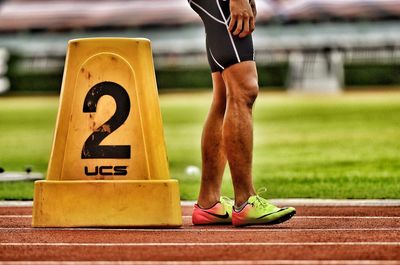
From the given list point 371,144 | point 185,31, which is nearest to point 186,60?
point 185,31

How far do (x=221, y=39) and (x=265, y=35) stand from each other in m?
55.6

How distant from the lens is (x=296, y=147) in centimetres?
1588

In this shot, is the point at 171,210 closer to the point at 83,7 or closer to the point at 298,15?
the point at 298,15

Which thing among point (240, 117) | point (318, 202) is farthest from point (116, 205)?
point (318, 202)

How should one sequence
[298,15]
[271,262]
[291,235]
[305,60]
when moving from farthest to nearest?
1. [298,15]
2. [305,60]
3. [291,235]
4. [271,262]

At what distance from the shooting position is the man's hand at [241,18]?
6.35 meters

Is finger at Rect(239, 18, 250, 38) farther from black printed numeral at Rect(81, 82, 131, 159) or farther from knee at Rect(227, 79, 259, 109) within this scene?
black printed numeral at Rect(81, 82, 131, 159)

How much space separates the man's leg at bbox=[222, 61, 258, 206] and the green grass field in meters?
2.54

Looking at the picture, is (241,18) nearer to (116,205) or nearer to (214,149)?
(214,149)

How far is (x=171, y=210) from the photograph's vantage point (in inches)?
247

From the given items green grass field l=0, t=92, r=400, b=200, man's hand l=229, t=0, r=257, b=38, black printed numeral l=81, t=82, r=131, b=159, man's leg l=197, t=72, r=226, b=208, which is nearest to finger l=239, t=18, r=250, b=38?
man's hand l=229, t=0, r=257, b=38

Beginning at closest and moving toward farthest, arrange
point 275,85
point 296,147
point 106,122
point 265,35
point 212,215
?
point 106,122 < point 212,215 < point 296,147 < point 275,85 < point 265,35

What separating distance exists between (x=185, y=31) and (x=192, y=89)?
23.6m

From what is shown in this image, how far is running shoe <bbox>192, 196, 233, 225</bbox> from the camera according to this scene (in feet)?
21.6
